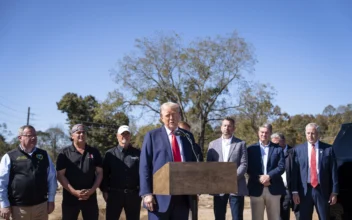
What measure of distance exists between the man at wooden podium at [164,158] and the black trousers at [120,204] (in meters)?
1.80

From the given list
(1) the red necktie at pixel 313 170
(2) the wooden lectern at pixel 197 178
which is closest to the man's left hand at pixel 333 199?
(1) the red necktie at pixel 313 170

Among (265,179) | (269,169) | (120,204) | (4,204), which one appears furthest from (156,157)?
(269,169)

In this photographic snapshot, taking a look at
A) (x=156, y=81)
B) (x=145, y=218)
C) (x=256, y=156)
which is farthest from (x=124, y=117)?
(x=256, y=156)

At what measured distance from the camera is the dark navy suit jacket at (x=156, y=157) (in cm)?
417

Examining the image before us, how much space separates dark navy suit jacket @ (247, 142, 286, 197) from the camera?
6.25 m

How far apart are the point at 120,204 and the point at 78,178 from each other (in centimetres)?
82

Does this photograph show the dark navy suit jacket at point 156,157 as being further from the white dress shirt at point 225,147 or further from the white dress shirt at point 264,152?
the white dress shirt at point 264,152

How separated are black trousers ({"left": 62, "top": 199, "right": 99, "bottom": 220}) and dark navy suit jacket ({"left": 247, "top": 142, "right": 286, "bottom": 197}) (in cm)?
262

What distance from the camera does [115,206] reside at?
5.98 meters

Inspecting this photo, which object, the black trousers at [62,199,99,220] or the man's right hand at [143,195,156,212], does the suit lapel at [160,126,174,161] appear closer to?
the man's right hand at [143,195,156,212]

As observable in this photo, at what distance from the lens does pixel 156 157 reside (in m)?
4.35

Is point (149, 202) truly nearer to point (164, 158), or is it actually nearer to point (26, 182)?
point (164, 158)

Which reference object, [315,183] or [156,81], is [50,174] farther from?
[156,81]

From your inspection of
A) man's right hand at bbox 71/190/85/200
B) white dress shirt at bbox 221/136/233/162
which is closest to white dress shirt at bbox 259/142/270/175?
white dress shirt at bbox 221/136/233/162
